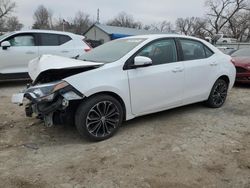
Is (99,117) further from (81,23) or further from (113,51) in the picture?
(81,23)

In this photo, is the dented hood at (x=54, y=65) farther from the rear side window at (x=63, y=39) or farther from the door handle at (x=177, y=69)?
the rear side window at (x=63, y=39)

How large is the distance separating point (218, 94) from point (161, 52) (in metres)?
1.77

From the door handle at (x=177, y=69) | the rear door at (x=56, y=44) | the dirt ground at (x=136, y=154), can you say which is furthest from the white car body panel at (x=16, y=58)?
the door handle at (x=177, y=69)

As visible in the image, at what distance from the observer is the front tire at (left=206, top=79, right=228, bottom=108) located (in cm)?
573

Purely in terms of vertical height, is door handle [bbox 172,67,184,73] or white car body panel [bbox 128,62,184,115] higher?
door handle [bbox 172,67,184,73]

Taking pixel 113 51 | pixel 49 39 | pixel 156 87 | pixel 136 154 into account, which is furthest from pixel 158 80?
pixel 49 39

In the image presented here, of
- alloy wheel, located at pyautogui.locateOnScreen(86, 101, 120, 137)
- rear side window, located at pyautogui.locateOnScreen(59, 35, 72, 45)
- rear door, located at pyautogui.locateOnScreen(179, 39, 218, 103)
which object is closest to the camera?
alloy wheel, located at pyautogui.locateOnScreen(86, 101, 120, 137)

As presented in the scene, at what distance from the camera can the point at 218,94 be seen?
584 centimetres

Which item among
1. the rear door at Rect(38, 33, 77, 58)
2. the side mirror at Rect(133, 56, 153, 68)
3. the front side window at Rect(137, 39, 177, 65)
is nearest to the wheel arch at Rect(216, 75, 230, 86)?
the front side window at Rect(137, 39, 177, 65)

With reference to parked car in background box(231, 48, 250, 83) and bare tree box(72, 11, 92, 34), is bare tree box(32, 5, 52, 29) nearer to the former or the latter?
bare tree box(72, 11, 92, 34)

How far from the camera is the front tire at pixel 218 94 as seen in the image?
18.8 feet

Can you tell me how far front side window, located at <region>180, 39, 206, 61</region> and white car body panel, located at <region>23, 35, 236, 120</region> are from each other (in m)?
0.09

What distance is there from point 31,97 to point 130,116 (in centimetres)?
149

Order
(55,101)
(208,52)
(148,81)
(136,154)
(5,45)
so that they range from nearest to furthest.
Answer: (136,154)
(55,101)
(148,81)
(208,52)
(5,45)
